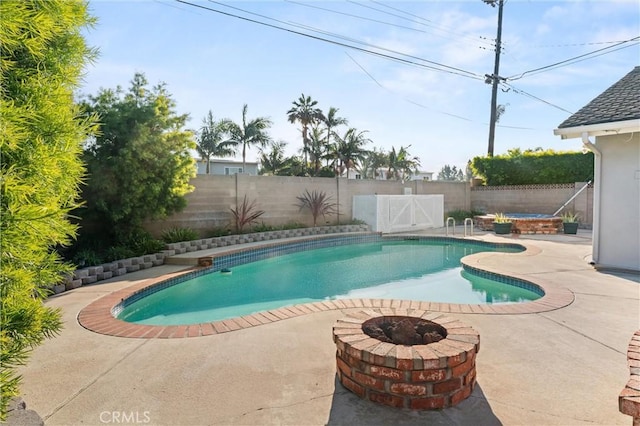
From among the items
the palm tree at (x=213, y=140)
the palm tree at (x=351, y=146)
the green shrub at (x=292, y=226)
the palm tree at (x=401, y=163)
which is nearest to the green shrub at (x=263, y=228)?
the green shrub at (x=292, y=226)

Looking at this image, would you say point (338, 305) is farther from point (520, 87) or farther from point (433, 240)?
point (520, 87)

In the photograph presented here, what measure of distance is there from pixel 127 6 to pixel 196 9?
6.88ft

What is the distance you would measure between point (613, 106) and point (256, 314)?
26.1 ft

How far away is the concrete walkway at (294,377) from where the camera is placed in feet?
7.70

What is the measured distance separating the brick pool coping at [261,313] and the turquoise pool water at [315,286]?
1.72ft

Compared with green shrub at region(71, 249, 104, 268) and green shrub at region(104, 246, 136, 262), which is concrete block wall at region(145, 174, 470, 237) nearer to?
green shrub at region(104, 246, 136, 262)

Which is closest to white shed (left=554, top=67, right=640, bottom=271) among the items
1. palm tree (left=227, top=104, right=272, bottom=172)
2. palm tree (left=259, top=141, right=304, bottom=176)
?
palm tree (left=259, top=141, right=304, bottom=176)

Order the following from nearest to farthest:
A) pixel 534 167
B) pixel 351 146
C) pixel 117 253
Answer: pixel 117 253 < pixel 534 167 < pixel 351 146

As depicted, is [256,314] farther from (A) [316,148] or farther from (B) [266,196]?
(A) [316,148]

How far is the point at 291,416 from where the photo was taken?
234 centimetres

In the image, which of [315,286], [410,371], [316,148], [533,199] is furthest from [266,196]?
[316,148]

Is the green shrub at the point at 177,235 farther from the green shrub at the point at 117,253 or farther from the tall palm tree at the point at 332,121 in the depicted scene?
the tall palm tree at the point at 332,121

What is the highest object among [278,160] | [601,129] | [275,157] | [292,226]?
[275,157]

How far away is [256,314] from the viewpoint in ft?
14.7
